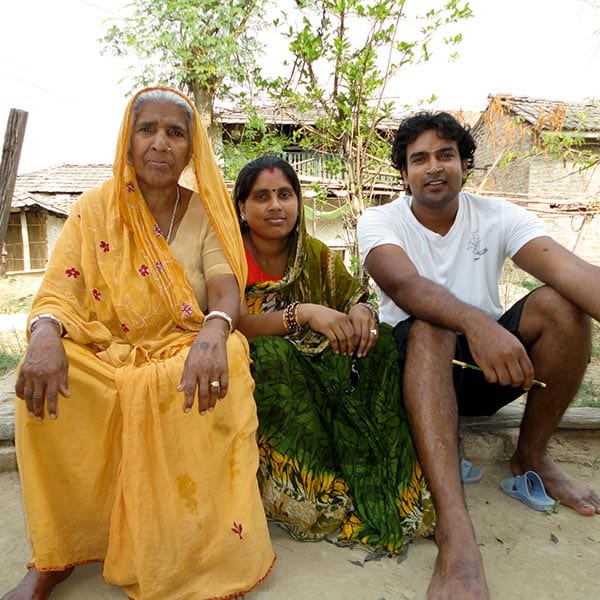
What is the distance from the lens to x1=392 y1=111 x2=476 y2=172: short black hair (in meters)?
2.64

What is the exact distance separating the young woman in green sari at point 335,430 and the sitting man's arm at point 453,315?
0.61ft

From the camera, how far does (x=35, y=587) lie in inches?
69.4

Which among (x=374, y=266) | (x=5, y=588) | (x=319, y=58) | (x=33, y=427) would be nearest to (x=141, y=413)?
(x=33, y=427)

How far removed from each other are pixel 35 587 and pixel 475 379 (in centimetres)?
198

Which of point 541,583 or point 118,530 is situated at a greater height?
point 118,530

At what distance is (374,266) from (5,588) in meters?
1.94

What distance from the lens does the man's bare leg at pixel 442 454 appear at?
1.73 meters

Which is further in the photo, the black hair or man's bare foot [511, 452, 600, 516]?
the black hair

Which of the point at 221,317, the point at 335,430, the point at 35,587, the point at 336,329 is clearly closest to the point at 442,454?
the point at 335,430

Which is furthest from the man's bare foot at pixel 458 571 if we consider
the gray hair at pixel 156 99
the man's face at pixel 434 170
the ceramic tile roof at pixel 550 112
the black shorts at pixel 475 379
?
the ceramic tile roof at pixel 550 112

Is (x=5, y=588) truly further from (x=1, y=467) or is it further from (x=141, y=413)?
(x=1, y=467)

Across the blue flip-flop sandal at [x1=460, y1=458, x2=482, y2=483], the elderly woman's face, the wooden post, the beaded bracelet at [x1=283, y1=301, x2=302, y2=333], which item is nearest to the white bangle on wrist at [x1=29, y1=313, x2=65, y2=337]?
the elderly woman's face

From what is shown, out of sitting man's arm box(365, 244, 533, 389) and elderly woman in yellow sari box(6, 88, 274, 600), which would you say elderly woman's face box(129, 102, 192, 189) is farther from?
sitting man's arm box(365, 244, 533, 389)

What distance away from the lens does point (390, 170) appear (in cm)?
595
